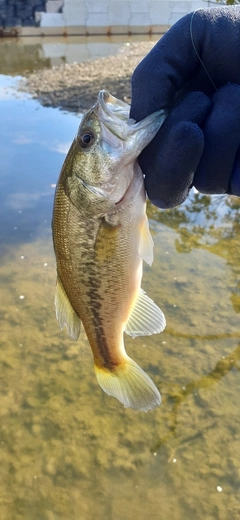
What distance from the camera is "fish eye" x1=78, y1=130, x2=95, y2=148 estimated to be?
172 cm

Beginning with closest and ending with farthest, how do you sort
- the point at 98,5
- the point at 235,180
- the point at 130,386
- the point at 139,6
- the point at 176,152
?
the point at 176,152
the point at 235,180
the point at 130,386
the point at 98,5
the point at 139,6

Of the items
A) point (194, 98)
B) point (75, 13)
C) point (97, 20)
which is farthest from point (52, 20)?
point (194, 98)

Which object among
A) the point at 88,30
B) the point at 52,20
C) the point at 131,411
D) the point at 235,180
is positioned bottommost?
the point at 88,30

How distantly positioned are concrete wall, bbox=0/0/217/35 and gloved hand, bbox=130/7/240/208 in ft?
63.3

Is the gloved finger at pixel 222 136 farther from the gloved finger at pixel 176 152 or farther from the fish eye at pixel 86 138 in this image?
the fish eye at pixel 86 138

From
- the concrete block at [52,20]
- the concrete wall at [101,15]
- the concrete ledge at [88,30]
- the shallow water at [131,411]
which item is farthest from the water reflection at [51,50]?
the shallow water at [131,411]

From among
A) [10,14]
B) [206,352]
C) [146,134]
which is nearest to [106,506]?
[206,352]

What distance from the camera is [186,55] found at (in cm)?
159

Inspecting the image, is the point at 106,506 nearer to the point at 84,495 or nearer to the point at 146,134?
the point at 84,495

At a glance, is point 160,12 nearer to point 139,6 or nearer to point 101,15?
point 139,6

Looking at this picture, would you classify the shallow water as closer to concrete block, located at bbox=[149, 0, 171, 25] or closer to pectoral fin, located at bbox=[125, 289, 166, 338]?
pectoral fin, located at bbox=[125, 289, 166, 338]

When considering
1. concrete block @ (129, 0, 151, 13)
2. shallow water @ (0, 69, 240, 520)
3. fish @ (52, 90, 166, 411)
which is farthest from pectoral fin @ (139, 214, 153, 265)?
concrete block @ (129, 0, 151, 13)

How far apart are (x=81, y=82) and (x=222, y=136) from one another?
9468mm

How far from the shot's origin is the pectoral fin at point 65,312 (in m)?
1.86
